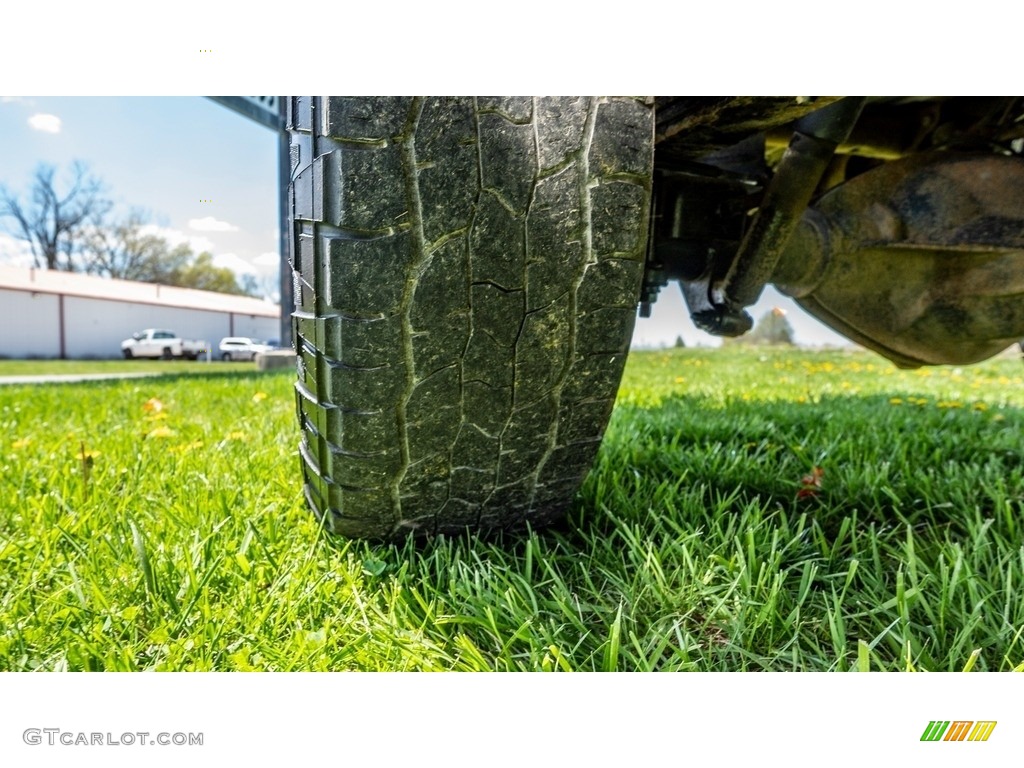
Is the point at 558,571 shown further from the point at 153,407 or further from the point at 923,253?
the point at 153,407

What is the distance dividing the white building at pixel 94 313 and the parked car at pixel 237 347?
49 millimetres

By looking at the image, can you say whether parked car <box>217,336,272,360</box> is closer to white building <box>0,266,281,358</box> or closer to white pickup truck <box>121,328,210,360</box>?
white building <box>0,266,281,358</box>

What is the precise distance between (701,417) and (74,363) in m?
1.61

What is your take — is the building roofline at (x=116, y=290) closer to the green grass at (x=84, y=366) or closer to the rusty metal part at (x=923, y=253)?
the green grass at (x=84, y=366)

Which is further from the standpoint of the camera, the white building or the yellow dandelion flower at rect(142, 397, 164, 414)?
the yellow dandelion flower at rect(142, 397, 164, 414)

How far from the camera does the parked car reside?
191 cm

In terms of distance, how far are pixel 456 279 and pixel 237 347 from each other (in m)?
1.79

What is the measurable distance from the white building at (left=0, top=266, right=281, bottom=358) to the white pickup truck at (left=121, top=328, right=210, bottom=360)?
0.08ft

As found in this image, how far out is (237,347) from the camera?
2.05 metres

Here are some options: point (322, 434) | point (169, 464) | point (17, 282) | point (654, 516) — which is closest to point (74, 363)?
point (17, 282)
